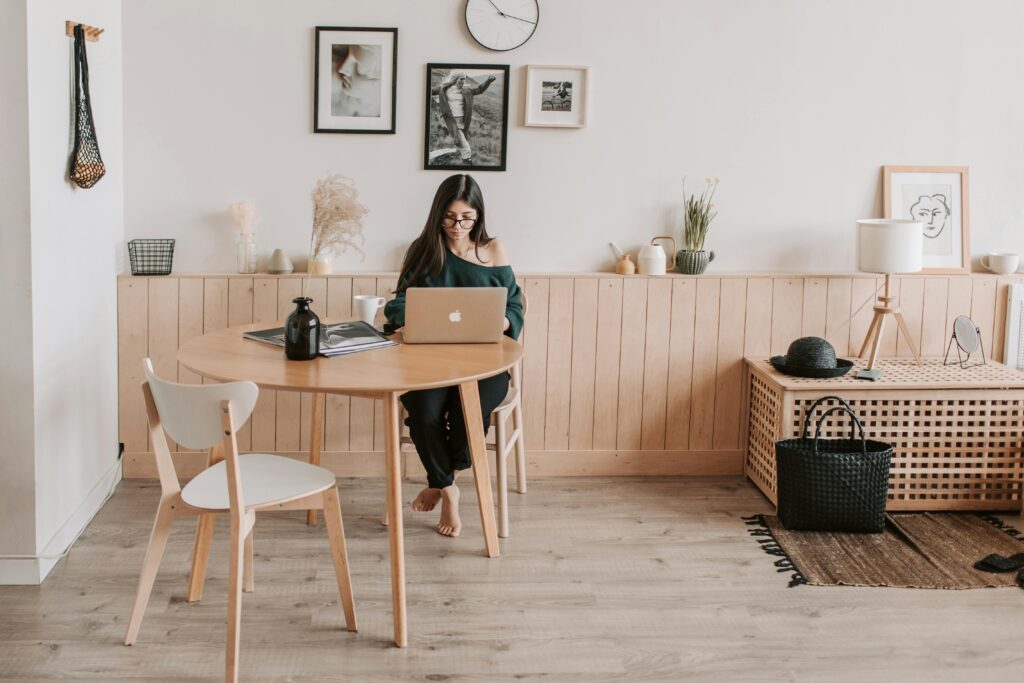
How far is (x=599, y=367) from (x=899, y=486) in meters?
1.23

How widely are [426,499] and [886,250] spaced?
6.51 ft

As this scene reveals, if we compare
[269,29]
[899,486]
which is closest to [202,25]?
[269,29]

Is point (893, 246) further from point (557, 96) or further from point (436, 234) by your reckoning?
point (436, 234)

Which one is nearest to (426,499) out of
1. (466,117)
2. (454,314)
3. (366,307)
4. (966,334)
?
(366,307)

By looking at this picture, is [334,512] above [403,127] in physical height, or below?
below

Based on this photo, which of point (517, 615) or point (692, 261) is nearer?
point (517, 615)

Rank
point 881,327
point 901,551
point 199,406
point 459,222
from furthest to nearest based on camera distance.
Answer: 1. point 881,327
2. point 459,222
3. point 901,551
4. point 199,406

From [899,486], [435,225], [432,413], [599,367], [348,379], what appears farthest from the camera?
[599,367]

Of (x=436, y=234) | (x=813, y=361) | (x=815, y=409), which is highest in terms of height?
(x=436, y=234)

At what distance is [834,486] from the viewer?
12.0 feet

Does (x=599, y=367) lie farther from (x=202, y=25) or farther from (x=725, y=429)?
(x=202, y=25)

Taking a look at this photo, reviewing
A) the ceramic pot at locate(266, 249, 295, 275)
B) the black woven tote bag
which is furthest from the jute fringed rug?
the ceramic pot at locate(266, 249, 295, 275)

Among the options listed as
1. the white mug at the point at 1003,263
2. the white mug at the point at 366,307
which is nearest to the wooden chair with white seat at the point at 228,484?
the white mug at the point at 366,307

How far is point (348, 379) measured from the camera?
2801 millimetres
